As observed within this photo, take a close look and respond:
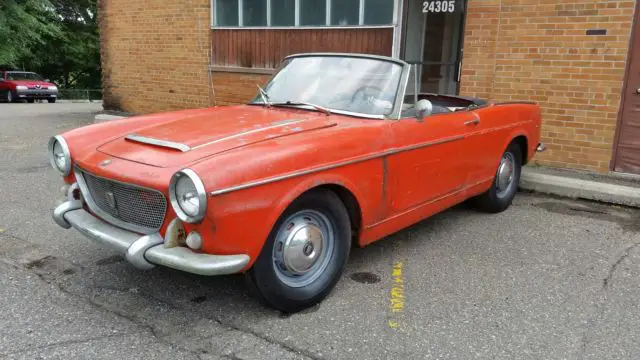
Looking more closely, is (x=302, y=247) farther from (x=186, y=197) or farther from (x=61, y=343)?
(x=61, y=343)

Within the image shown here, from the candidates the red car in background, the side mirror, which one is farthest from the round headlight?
the red car in background

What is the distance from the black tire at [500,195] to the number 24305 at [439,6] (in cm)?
295

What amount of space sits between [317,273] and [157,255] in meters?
1.01

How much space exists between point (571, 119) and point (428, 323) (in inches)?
183

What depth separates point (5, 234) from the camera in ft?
15.0

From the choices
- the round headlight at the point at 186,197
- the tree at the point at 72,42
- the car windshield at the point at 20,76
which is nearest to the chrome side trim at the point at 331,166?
the round headlight at the point at 186,197

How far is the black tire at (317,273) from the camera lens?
3041 mm

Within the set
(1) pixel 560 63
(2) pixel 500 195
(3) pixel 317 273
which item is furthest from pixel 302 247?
(1) pixel 560 63

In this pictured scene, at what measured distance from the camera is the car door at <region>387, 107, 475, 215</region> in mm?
3805

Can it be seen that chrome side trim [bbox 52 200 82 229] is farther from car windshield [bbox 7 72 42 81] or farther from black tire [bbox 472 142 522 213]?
car windshield [bbox 7 72 42 81]

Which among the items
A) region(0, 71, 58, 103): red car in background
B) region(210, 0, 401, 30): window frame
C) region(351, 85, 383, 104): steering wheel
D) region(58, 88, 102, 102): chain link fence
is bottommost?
region(58, 88, 102, 102): chain link fence

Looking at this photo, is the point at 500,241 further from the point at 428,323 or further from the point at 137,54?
the point at 137,54

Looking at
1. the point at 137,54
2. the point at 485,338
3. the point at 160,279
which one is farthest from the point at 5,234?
the point at 137,54

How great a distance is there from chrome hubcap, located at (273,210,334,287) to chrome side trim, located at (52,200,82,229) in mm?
1367
